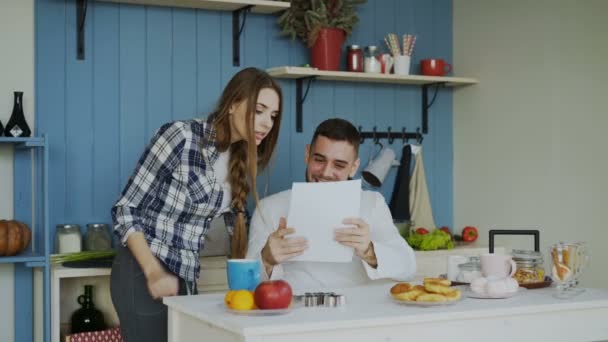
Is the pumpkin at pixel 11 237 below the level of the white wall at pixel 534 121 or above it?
below

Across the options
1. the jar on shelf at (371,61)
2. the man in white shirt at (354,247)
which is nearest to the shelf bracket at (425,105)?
the jar on shelf at (371,61)

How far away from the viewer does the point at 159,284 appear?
275cm

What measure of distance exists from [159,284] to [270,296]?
0.66 metres

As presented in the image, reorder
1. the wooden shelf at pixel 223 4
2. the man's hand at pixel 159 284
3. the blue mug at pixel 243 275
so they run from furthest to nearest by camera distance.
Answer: the wooden shelf at pixel 223 4 < the man's hand at pixel 159 284 < the blue mug at pixel 243 275

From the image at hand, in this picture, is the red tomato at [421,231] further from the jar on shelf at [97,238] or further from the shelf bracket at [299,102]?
the jar on shelf at [97,238]

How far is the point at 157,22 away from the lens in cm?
417

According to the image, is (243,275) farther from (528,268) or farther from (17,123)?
(17,123)

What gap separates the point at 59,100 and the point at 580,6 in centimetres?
237

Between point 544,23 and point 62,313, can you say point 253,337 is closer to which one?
point 62,313

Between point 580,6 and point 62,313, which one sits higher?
point 580,6

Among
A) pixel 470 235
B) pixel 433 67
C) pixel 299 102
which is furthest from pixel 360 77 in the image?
pixel 470 235

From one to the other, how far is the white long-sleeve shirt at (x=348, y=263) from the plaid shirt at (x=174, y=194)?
0.23 meters

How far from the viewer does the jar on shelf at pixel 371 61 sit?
447 cm

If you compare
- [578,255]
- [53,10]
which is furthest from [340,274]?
[53,10]
